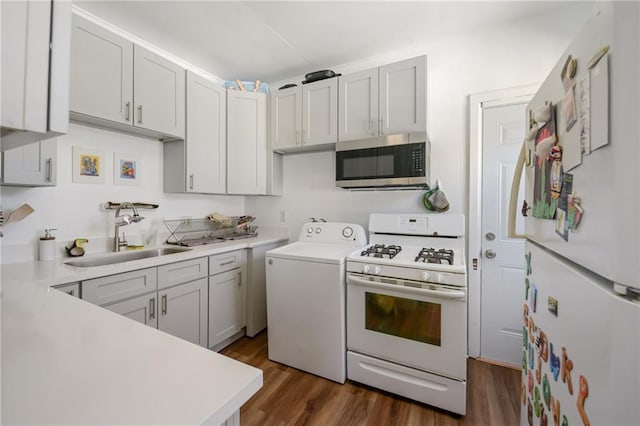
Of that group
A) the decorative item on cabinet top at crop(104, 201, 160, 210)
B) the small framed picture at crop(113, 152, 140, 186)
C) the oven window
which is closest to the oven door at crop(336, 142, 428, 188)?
the oven window

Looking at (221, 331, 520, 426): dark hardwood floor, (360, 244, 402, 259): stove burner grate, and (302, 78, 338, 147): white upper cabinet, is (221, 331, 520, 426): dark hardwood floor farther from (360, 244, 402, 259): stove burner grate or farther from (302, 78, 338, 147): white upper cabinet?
(302, 78, 338, 147): white upper cabinet

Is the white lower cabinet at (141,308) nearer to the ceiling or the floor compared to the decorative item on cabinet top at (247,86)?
nearer to the floor

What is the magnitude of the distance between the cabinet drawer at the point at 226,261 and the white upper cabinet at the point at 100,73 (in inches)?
45.9

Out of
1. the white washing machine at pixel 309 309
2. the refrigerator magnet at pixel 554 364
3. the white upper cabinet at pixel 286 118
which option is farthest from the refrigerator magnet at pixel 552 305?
the white upper cabinet at pixel 286 118

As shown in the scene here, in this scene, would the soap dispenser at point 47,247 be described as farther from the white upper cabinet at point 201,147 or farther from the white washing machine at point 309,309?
the white washing machine at point 309,309

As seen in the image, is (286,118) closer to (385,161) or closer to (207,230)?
(385,161)

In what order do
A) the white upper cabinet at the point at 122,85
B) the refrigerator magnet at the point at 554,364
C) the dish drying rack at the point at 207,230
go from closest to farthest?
the refrigerator magnet at the point at 554,364 < the white upper cabinet at the point at 122,85 < the dish drying rack at the point at 207,230

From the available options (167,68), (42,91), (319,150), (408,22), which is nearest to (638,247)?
(42,91)

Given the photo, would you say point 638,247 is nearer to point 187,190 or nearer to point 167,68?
point 187,190

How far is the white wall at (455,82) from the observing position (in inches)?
76.4

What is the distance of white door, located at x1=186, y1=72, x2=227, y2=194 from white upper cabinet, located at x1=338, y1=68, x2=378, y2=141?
1.12 m

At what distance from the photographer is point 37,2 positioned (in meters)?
0.36

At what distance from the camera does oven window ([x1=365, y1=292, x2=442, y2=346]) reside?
1605 mm

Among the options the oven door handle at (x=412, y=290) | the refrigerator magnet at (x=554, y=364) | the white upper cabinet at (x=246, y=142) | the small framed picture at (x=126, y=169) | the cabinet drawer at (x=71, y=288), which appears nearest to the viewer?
the refrigerator magnet at (x=554, y=364)
